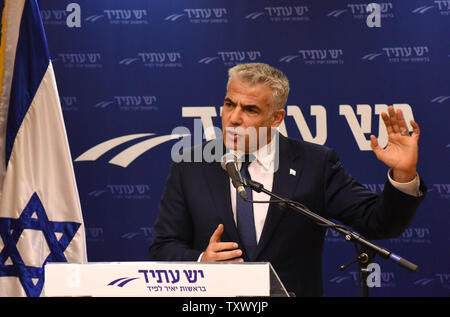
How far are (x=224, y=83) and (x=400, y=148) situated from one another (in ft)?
7.62

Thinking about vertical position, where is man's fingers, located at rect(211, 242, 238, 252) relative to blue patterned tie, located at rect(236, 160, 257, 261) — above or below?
below

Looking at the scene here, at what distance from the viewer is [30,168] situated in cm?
337

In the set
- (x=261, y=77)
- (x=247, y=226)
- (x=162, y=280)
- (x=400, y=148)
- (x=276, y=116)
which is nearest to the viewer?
(x=162, y=280)

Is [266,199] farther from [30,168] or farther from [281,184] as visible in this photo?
[30,168]

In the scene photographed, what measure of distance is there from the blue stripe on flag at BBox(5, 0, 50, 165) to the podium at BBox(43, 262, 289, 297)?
2001 millimetres

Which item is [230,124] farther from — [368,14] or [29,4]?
[368,14]

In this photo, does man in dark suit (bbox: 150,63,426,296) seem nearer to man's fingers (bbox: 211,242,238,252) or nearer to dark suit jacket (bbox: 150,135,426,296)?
dark suit jacket (bbox: 150,135,426,296)

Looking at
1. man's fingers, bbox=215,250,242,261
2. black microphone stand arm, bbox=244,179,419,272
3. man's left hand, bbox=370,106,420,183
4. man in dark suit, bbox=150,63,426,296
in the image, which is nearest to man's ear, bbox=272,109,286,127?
man in dark suit, bbox=150,63,426,296

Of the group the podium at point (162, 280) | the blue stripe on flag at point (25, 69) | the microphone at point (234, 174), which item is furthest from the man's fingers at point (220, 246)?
the blue stripe on flag at point (25, 69)

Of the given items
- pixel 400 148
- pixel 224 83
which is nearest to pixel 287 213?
pixel 400 148

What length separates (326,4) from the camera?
14.3 ft

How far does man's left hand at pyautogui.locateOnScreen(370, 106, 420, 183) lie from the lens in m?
2.21

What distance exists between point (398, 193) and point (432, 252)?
222 cm

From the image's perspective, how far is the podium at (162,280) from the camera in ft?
5.17
